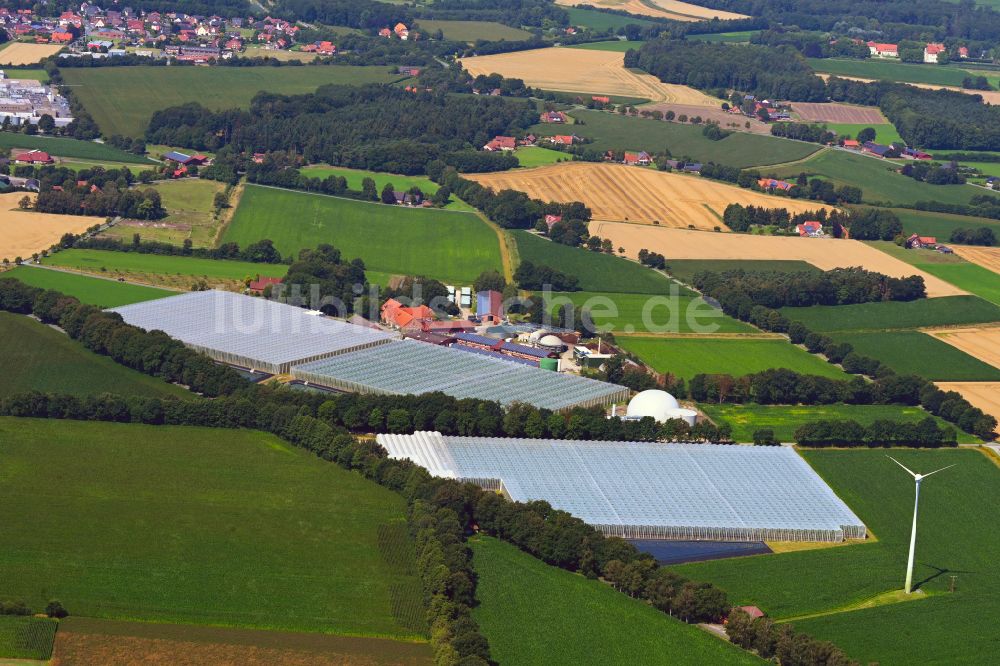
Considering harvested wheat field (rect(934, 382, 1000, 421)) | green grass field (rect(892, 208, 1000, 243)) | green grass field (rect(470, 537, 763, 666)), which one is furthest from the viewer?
green grass field (rect(892, 208, 1000, 243))

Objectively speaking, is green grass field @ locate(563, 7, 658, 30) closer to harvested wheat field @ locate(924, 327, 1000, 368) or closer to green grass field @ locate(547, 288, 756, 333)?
green grass field @ locate(547, 288, 756, 333)

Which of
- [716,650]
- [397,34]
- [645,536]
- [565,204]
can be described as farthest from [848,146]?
[716,650]

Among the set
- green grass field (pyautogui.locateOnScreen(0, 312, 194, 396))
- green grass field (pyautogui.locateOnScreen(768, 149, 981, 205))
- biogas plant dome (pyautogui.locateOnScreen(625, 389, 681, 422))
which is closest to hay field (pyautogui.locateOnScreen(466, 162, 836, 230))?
green grass field (pyautogui.locateOnScreen(768, 149, 981, 205))

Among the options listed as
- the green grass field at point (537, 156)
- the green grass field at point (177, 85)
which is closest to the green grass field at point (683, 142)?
the green grass field at point (537, 156)

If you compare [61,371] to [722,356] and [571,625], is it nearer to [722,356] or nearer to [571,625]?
[722,356]

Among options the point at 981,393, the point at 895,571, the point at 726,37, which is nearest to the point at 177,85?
the point at 726,37
